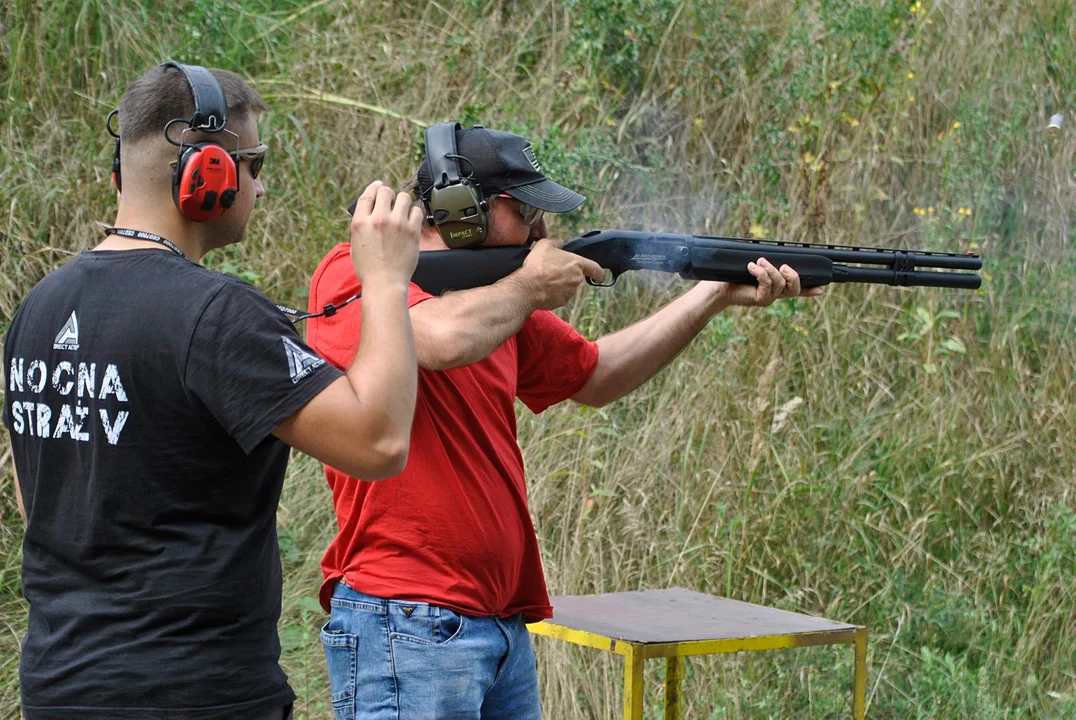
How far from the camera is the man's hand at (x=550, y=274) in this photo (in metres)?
2.72

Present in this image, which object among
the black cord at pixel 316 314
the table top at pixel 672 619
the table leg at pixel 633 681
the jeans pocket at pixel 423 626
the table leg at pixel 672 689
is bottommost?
the table leg at pixel 672 689

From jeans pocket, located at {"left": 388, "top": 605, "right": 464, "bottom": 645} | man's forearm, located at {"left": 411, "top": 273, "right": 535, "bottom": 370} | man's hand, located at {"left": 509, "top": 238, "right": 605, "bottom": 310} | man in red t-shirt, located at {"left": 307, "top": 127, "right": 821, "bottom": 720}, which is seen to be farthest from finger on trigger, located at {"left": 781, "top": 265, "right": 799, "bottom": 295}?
jeans pocket, located at {"left": 388, "top": 605, "right": 464, "bottom": 645}

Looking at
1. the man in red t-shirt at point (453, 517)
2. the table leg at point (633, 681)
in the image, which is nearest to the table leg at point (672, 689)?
the table leg at point (633, 681)

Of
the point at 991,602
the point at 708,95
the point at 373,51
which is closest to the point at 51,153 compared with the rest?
the point at 373,51

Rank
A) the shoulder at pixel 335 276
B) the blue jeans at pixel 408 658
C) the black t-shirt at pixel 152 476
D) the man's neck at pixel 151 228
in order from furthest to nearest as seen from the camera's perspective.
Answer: the shoulder at pixel 335 276 < the blue jeans at pixel 408 658 < the man's neck at pixel 151 228 < the black t-shirt at pixel 152 476

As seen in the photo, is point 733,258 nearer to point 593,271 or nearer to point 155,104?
point 593,271

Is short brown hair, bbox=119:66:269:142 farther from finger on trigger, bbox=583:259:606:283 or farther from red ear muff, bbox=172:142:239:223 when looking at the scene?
finger on trigger, bbox=583:259:606:283

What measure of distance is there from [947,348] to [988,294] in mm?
493

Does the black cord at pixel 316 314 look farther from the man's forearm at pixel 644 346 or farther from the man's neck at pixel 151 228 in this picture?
the man's forearm at pixel 644 346

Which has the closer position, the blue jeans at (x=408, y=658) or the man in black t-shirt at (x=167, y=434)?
the man in black t-shirt at (x=167, y=434)

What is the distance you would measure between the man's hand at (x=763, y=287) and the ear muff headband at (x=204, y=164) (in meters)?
1.66

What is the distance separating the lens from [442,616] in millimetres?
2375

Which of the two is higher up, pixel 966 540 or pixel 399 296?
pixel 399 296

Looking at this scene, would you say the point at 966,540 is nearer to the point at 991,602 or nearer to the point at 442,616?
the point at 991,602
